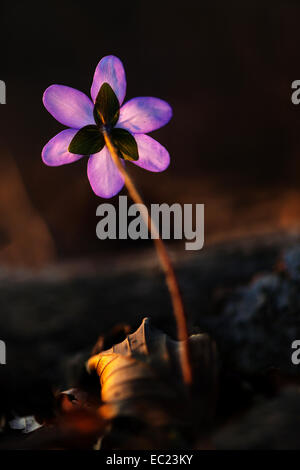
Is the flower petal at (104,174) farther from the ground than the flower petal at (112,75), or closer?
closer

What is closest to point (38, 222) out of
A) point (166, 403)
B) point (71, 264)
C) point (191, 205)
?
point (71, 264)

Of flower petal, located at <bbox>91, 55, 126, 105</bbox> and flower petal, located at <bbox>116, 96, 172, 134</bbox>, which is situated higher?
flower petal, located at <bbox>91, 55, 126, 105</bbox>

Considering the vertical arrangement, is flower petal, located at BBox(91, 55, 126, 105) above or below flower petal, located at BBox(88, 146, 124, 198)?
above

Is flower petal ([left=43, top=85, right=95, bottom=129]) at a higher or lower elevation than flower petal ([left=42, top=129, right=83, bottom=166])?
higher

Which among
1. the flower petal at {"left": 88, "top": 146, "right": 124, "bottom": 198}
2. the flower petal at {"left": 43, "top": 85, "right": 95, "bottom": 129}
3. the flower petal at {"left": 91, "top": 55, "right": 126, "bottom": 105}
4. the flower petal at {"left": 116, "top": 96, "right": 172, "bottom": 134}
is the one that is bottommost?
the flower petal at {"left": 88, "top": 146, "right": 124, "bottom": 198}

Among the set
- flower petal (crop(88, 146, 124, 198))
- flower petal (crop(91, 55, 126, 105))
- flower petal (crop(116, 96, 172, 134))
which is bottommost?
flower petal (crop(88, 146, 124, 198))

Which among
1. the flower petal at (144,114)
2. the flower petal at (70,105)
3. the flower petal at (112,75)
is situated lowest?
the flower petal at (144,114)
